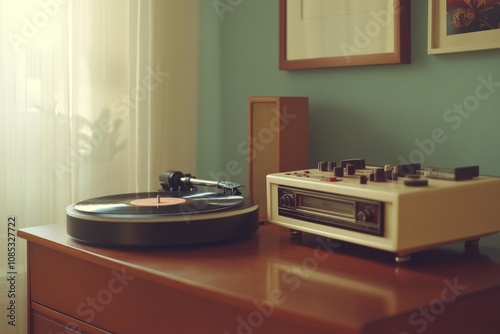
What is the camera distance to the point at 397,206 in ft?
3.43

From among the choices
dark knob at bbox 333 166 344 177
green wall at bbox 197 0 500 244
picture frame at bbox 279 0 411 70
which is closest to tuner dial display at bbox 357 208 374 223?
dark knob at bbox 333 166 344 177

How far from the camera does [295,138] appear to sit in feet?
5.26

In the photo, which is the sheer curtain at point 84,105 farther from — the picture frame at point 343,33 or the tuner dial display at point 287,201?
the tuner dial display at point 287,201

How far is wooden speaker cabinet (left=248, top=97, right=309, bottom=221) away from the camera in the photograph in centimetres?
158

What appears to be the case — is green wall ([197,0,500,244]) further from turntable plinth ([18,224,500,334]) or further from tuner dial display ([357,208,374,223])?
tuner dial display ([357,208,374,223])

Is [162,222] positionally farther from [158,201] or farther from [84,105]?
[84,105]

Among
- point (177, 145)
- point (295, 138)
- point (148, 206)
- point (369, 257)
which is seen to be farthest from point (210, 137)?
point (369, 257)

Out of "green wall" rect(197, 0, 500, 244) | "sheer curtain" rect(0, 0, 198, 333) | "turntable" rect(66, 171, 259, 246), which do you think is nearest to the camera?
"turntable" rect(66, 171, 259, 246)

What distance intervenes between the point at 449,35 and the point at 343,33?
0.29 meters

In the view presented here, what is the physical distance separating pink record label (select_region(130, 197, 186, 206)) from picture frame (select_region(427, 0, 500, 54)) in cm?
61

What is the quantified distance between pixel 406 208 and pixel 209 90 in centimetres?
109

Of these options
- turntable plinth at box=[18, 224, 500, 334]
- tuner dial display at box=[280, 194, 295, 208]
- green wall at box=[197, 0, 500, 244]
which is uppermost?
green wall at box=[197, 0, 500, 244]

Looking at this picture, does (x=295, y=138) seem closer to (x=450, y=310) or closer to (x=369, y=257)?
(x=369, y=257)

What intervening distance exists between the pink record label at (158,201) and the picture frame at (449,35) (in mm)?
607
